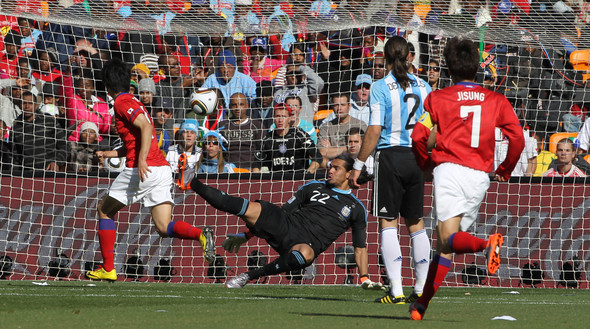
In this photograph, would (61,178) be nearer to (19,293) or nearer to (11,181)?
(11,181)

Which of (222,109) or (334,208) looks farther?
(222,109)

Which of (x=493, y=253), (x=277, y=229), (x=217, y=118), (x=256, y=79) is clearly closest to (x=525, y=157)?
(x=256, y=79)

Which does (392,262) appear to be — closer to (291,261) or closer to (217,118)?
(291,261)

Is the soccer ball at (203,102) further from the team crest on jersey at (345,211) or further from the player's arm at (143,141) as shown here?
the team crest on jersey at (345,211)

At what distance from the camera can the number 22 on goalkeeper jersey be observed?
23.1 feet

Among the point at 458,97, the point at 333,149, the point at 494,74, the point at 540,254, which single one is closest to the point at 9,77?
the point at 333,149

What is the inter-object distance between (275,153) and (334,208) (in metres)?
3.47

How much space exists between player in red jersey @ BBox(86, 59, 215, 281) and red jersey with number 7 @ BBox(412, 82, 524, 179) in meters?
3.10

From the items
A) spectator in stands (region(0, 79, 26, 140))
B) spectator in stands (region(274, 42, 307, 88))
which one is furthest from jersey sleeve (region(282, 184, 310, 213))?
spectator in stands (region(0, 79, 26, 140))

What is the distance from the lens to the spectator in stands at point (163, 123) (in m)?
12.4

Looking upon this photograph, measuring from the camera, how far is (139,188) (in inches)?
324

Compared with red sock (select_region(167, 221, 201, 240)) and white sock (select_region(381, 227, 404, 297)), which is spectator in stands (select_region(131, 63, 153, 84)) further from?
white sock (select_region(381, 227, 404, 297))

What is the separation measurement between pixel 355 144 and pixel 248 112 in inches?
77.0

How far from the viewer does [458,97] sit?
17.7 feet
